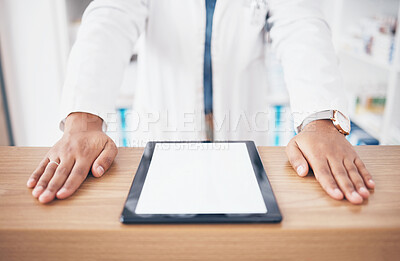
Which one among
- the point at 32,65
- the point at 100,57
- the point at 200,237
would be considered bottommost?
the point at 200,237

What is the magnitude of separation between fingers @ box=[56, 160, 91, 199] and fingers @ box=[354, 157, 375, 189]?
511mm

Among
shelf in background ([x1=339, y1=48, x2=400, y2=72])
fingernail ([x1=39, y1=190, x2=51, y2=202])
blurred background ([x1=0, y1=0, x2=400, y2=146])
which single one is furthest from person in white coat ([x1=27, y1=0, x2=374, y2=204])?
shelf in background ([x1=339, y1=48, x2=400, y2=72])

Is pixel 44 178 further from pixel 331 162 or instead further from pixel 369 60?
pixel 369 60

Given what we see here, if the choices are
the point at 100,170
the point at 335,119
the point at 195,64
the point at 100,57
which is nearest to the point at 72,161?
the point at 100,170

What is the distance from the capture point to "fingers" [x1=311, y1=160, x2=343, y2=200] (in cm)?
58

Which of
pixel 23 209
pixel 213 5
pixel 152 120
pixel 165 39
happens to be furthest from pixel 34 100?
pixel 23 209

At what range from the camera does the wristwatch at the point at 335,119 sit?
0.78 m

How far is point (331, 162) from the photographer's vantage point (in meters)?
0.66

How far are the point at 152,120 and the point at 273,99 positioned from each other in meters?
1.08

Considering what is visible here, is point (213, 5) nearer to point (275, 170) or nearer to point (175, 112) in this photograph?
point (175, 112)

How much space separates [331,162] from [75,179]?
475 mm

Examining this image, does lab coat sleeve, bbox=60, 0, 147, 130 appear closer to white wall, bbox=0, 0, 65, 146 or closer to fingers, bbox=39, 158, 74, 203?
fingers, bbox=39, 158, 74, 203

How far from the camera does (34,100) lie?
221 centimetres

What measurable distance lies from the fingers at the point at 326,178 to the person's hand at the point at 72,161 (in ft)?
1.31
